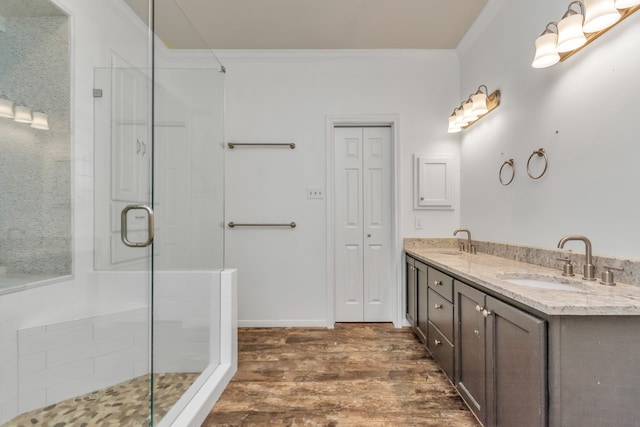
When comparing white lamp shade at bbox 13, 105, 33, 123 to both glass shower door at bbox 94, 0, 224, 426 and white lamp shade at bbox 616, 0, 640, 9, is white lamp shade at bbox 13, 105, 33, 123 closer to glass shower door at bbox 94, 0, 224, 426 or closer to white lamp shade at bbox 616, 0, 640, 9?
glass shower door at bbox 94, 0, 224, 426

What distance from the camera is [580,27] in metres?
1.30

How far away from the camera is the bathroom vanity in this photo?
93cm

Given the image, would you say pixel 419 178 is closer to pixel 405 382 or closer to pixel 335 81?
pixel 335 81

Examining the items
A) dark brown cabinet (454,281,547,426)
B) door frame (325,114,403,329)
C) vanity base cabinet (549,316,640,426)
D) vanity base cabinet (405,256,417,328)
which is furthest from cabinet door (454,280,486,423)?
door frame (325,114,403,329)

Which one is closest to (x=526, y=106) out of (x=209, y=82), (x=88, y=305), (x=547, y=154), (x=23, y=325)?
(x=547, y=154)

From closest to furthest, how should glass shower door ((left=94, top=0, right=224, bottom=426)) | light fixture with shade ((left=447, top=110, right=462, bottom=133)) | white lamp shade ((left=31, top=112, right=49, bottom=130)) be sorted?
white lamp shade ((left=31, top=112, right=49, bottom=130)) → glass shower door ((left=94, top=0, right=224, bottom=426)) → light fixture with shade ((left=447, top=110, right=462, bottom=133))

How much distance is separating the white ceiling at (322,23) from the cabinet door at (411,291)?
2062 mm

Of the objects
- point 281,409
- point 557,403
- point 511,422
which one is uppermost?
point 557,403

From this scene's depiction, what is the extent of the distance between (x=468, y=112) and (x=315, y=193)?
151 cm

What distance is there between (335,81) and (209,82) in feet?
4.25

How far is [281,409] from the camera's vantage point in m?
1.63

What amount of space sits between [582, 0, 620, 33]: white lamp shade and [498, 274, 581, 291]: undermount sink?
3.72ft

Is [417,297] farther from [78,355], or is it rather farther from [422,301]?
[78,355]

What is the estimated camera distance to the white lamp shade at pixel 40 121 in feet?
5.10
